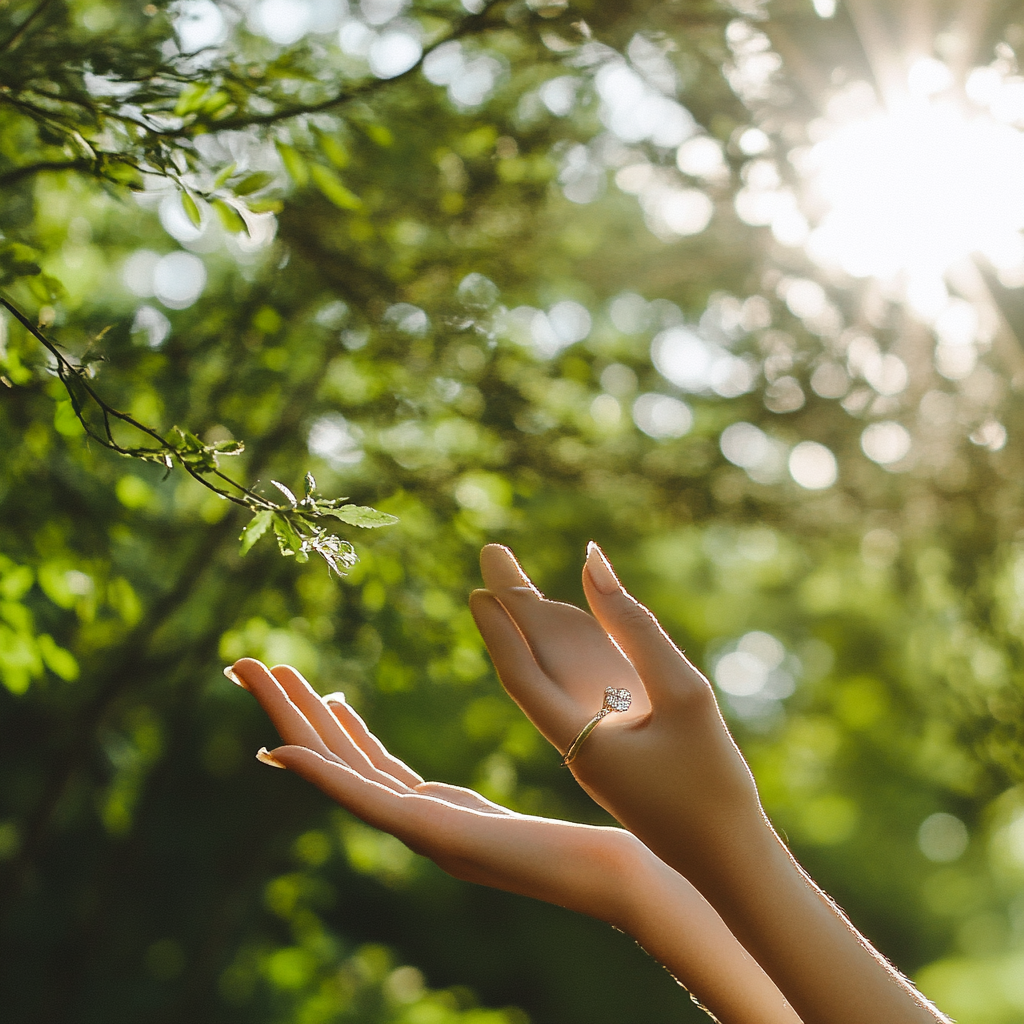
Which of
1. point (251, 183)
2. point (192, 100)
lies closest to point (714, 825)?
point (251, 183)

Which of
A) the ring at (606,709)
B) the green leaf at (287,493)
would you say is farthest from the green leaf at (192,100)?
the ring at (606,709)

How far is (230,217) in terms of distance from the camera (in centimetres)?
161

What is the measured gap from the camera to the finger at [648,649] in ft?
4.04

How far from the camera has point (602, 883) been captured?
1.41 m

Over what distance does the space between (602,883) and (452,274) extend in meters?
2.56

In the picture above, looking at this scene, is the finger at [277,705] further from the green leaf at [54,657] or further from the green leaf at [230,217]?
the green leaf at [54,657]

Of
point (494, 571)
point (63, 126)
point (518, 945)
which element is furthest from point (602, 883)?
point (518, 945)

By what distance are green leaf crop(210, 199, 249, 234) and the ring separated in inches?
44.4

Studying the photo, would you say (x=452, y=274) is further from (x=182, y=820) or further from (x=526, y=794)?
(x=182, y=820)

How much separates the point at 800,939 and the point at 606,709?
0.46 meters

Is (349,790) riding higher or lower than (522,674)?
lower

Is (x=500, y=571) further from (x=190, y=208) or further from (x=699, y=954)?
(x=190, y=208)

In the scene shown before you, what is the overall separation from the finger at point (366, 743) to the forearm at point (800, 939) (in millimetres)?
569

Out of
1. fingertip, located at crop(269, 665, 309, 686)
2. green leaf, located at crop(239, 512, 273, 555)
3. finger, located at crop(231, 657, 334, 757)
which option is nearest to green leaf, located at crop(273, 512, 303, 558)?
green leaf, located at crop(239, 512, 273, 555)
